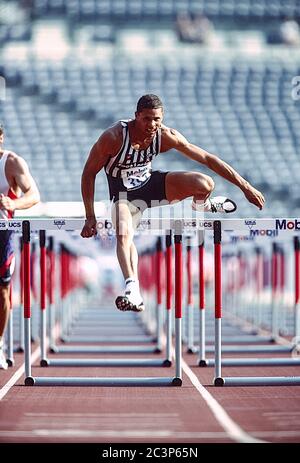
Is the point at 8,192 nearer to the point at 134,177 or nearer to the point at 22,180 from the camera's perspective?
the point at 22,180

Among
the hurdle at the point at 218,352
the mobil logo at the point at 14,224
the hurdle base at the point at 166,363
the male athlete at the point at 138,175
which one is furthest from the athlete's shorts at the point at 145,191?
the hurdle base at the point at 166,363

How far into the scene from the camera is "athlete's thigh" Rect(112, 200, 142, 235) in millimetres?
4652

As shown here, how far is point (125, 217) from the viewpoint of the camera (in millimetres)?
4660

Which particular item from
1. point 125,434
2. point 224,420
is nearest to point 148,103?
point 224,420

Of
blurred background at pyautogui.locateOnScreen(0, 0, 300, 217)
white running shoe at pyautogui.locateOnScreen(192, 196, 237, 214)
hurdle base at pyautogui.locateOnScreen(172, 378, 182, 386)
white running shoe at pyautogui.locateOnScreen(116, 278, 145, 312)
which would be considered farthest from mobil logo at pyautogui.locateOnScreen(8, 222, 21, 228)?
blurred background at pyautogui.locateOnScreen(0, 0, 300, 217)

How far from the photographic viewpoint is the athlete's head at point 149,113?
4629 millimetres

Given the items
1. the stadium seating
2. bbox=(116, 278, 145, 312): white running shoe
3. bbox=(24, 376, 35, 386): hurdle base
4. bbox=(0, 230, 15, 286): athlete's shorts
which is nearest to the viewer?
bbox=(116, 278, 145, 312): white running shoe

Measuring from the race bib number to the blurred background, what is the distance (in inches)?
568

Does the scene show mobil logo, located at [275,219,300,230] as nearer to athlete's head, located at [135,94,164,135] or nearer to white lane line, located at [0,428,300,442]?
athlete's head, located at [135,94,164,135]

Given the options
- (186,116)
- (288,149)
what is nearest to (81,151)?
(186,116)

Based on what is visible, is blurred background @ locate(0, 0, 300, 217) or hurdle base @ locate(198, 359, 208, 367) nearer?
hurdle base @ locate(198, 359, 208, 367)

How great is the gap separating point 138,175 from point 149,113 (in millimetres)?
351

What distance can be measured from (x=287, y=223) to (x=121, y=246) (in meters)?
0.78

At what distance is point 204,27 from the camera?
25.7 metres
